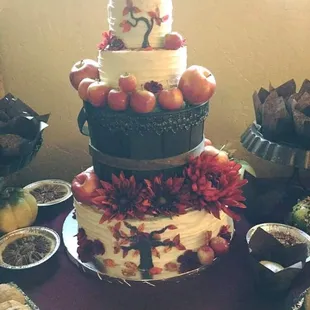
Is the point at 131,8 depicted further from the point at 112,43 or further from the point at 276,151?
the point at 276,151

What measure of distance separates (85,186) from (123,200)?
0.14m

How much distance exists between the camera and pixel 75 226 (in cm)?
152

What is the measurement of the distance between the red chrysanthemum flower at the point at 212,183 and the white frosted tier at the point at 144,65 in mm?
246

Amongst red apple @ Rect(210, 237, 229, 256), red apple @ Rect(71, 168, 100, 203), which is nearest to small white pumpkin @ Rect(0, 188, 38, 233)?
red apple @ Rect(71, 168, 100, 203)

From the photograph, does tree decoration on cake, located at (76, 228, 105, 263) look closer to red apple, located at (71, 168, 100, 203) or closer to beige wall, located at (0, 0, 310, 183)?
red apple, located at (71, 168, 100, 203)

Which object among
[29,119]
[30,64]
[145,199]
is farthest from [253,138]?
[30,64]

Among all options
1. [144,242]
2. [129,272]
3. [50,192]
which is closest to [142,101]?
[144,242]

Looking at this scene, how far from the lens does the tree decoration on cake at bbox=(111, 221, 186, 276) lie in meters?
1.24

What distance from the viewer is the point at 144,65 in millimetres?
1170

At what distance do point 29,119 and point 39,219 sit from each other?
0.41 m

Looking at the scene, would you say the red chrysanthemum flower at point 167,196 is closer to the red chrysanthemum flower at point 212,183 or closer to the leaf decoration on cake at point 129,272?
the red chrysanthemum flower at point 212,183

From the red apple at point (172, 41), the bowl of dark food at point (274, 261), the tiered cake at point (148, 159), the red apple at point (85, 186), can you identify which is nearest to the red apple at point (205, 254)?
the tiered cake at point (148, 159)

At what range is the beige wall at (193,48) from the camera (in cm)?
171

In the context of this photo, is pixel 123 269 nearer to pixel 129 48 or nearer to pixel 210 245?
pixel 210 245
